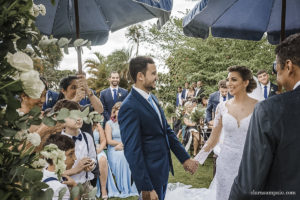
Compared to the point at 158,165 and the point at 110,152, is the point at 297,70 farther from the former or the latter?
the point at 110,152

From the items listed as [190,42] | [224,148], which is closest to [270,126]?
[224,148]

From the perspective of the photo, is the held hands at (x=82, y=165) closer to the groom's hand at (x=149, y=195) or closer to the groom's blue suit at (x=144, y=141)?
the groom's blue suit at (x=144, y=141)

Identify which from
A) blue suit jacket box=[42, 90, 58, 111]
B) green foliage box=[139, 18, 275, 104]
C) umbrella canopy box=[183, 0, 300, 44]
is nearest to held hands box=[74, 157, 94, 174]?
blue suit jacket box=[42, 90, 58, 111]

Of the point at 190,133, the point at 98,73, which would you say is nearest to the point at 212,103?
the point at 190,133

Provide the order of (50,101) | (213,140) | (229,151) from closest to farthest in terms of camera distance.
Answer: (229,151)
(213,140)
(50,101)

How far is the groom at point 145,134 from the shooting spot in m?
2.69

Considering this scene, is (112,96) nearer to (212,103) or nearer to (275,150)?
(212,103)

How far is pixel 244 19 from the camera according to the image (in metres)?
4.98

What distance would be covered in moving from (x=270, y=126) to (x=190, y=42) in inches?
490

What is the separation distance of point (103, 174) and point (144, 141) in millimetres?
2720

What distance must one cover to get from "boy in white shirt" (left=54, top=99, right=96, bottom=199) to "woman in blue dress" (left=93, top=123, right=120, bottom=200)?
1.74 m

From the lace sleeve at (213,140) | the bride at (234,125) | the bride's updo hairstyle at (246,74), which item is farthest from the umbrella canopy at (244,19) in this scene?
the lace sleeve at (213,140)

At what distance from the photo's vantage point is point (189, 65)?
45.5ft

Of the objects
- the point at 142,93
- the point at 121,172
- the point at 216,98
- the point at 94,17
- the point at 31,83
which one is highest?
the point at 94,17
